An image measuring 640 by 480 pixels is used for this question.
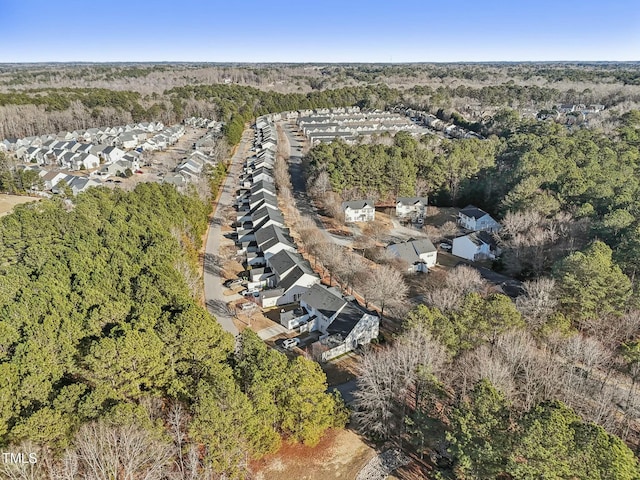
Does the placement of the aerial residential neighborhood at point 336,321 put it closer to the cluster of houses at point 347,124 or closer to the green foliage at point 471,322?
the green foliage at point 471,322

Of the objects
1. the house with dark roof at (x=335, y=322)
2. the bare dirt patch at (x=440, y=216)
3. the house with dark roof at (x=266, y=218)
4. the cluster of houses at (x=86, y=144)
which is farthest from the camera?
the cluster of houses at (x=86, y=144)

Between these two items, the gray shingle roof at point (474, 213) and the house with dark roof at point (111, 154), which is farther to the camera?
the house with dark roof at point (111, 154)

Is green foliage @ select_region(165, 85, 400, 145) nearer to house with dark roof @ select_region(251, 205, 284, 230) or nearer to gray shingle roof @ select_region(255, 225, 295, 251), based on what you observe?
house with dark roof @ select_region(251, 205, 284, 230)

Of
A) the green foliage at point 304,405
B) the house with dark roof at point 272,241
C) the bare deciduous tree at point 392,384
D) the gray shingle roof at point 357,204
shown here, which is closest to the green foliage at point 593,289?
the bare deciduous tree at point 392,384

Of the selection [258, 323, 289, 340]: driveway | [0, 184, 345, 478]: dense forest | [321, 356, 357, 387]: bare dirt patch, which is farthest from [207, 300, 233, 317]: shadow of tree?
[321, 356, 357, 387]: bare dirt patch

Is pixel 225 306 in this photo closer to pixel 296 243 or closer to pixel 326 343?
pixel 326 343
